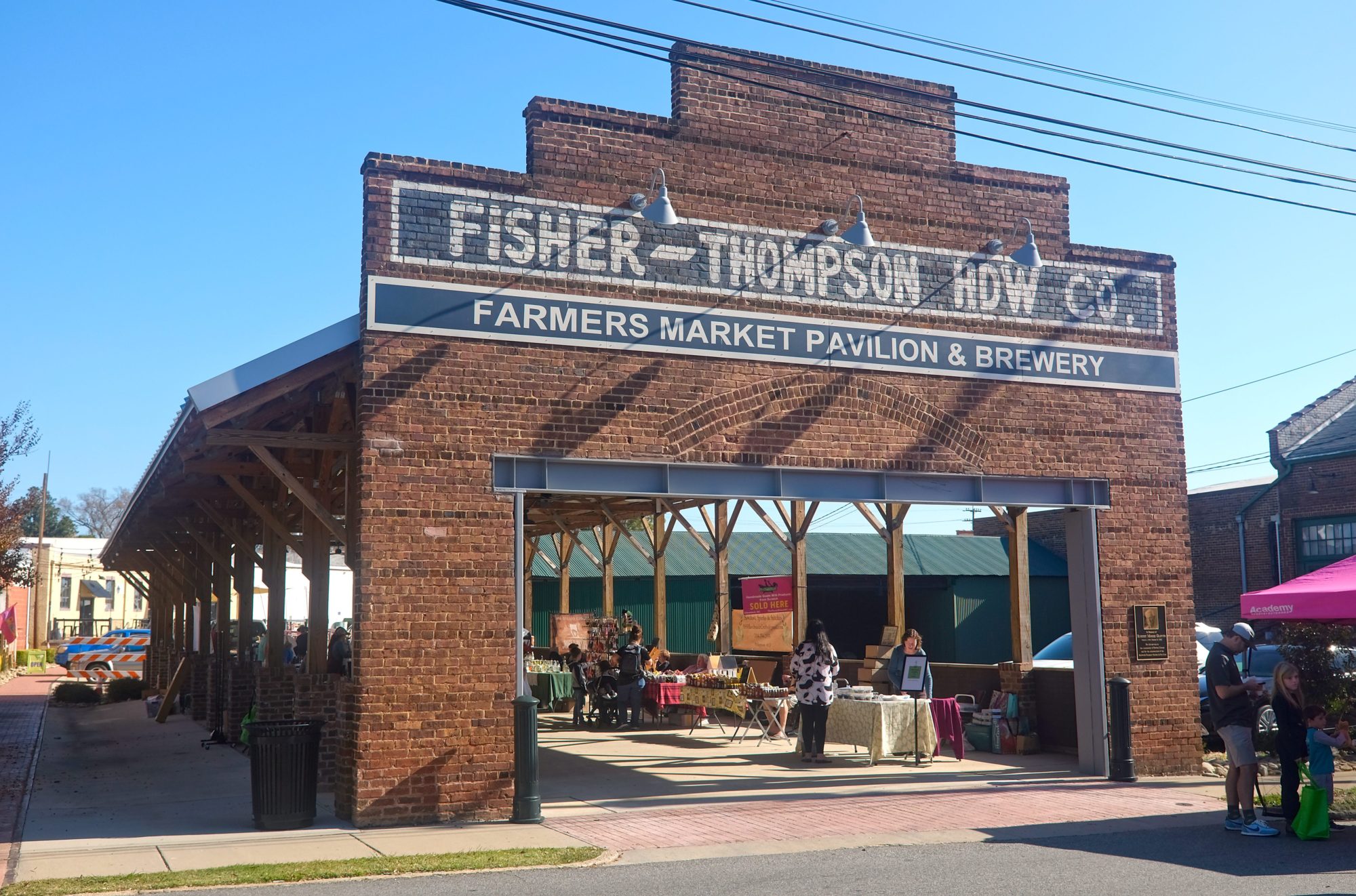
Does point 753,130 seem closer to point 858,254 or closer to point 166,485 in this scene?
point 858,254

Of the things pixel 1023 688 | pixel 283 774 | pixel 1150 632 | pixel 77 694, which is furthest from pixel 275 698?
pixel 77 694

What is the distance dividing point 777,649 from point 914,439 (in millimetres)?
9095

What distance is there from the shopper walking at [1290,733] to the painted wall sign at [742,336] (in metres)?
4.92

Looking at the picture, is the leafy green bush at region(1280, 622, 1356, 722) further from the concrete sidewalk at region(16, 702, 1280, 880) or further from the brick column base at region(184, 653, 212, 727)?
the brick column base at region(184, 653, 212, 727)

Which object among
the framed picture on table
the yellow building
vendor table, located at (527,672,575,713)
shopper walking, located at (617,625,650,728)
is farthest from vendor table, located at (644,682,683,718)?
the yellow building

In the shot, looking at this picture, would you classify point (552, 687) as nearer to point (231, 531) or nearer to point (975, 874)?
point (231, 531)

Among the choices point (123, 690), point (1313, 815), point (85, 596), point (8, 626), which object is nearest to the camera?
point (1313, 815)

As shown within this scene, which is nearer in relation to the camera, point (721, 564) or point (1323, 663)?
point (1323, 663)

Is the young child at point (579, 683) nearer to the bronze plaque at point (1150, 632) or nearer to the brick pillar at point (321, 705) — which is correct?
the brick pillar at point (321, 705)

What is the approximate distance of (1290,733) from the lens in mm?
10398

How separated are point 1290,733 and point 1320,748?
0.85 feet

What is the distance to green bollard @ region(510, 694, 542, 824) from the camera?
36.9 feet

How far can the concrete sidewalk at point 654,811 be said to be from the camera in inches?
397

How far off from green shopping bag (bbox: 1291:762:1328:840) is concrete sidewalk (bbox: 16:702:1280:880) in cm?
115
